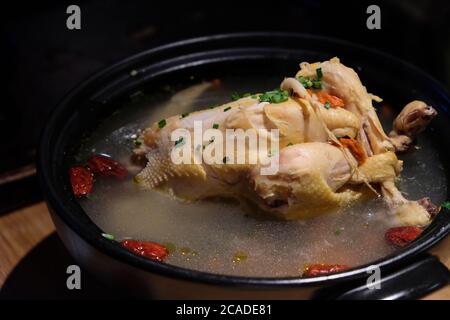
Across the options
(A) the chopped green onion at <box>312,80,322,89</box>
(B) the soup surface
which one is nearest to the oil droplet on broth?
(B) the soup surface

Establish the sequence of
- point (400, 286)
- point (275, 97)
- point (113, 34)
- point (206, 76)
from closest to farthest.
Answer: point (400, 286)
point (275, 97)
point (206, 76)
point (113, 34)

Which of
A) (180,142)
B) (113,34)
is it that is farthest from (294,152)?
(113,34)

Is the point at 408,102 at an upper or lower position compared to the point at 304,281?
upper

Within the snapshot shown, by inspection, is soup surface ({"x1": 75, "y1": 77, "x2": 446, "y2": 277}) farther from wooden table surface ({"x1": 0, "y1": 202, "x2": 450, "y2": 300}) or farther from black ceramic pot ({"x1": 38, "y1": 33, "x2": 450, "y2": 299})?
wooden table surface ({"x1": 0, "y1": 202, "x2": 450, "y2": 300})

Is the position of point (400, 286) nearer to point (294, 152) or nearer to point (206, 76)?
point (294, 152)

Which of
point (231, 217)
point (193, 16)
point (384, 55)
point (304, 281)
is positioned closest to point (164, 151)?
point (231, 217)

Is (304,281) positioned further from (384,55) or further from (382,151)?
(384,55)

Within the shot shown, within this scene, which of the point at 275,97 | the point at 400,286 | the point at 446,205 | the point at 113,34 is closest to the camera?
the point at 400,286
